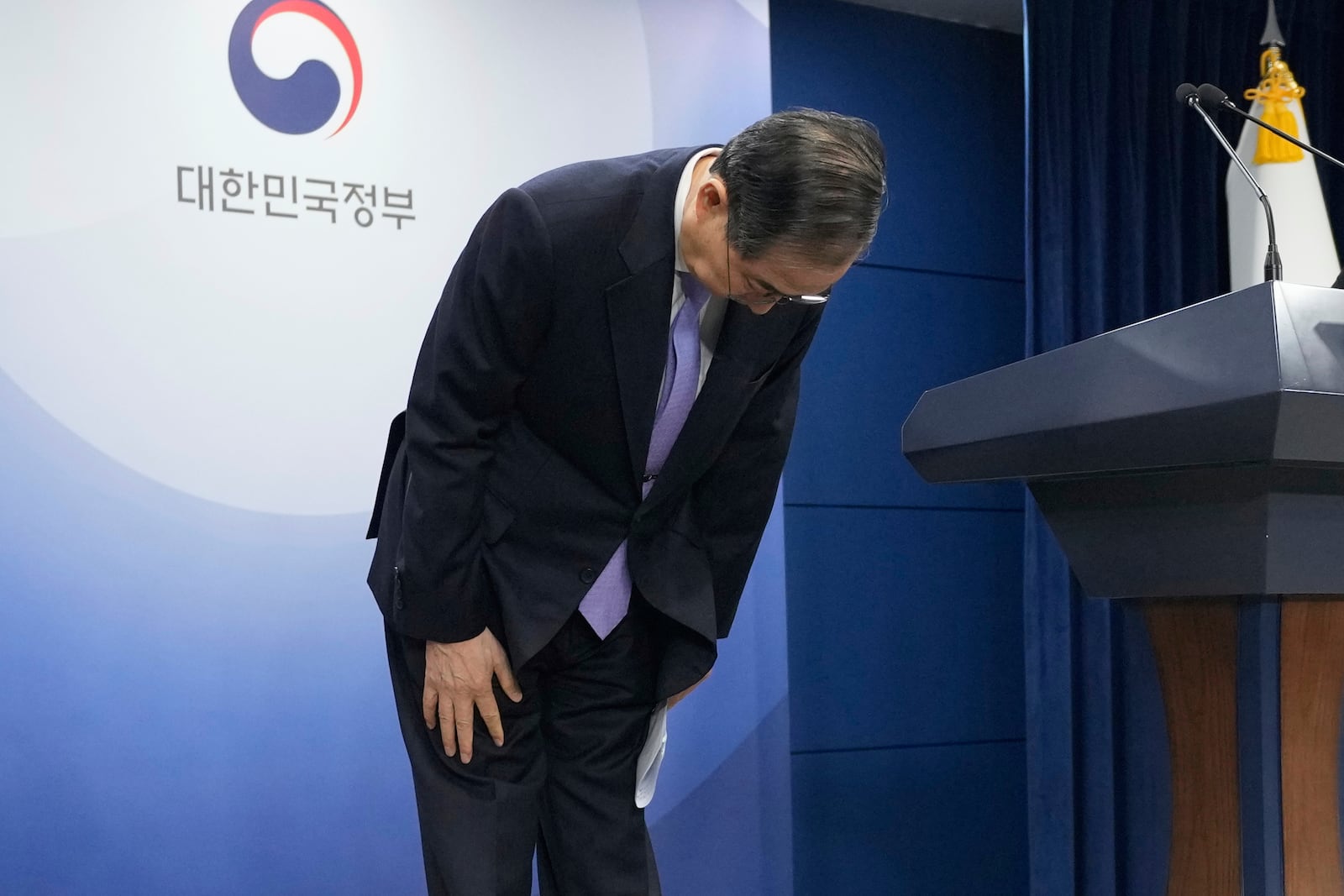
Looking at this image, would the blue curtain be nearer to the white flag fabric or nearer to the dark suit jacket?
the white flag fabric

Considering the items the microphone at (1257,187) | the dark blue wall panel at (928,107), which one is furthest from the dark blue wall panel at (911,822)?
the microphone at (1257,187)

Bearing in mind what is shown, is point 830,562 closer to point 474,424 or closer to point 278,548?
point 278,548

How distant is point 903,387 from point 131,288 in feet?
5.52

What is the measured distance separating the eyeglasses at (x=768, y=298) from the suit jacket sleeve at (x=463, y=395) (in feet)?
0.58

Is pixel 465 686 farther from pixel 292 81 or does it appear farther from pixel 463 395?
pixel 292 81

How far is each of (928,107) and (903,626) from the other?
4.01 feet

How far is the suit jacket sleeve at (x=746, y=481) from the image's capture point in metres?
1.48

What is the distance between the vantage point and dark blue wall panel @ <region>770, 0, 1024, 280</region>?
2910 millimetres

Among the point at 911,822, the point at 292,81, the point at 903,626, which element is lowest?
the point at 911,822

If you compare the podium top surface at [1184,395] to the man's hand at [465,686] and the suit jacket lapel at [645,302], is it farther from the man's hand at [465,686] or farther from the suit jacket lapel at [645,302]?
the man's hand at [465,686]

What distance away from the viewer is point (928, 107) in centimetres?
303

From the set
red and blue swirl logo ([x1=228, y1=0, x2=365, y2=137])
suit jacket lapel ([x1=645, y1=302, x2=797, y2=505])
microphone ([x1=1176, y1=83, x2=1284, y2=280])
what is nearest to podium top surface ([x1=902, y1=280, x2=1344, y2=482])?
microphone ([x1=1176, y1=83, x2=1284, y2=280])

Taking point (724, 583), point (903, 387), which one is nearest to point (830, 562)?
point (903, 387)

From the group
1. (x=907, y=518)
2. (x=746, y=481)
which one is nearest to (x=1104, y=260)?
(x=907, y=518)
